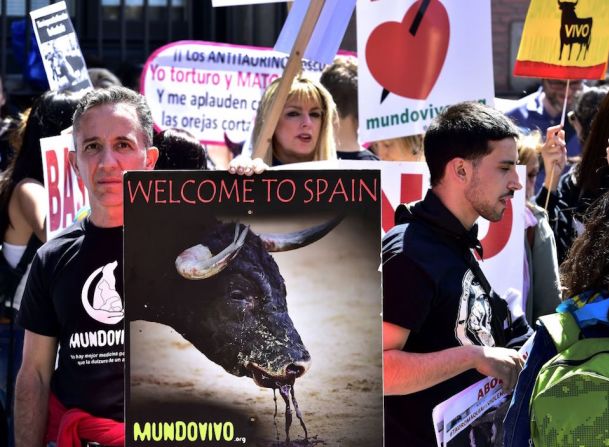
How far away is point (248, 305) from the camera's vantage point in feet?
9.40

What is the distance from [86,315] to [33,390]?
264 mm

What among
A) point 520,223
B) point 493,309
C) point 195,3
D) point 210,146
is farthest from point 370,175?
point 195,3

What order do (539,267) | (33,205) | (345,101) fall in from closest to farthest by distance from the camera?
(539,267) → (33,205) → (345,101)

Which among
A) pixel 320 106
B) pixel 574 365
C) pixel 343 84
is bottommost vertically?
pixel 574 365

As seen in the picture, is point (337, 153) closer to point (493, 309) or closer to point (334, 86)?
point (334, 86)

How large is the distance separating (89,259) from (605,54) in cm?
268

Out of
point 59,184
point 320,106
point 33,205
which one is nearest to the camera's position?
Result: point 59,184

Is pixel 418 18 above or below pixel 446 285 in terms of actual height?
above

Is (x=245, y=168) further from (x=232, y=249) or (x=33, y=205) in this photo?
(x=33, y=205)

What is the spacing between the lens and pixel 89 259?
3281mm

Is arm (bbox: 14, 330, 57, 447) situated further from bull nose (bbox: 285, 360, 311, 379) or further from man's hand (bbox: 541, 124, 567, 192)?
man's hand (bbox: 541, 124, 567, 192)

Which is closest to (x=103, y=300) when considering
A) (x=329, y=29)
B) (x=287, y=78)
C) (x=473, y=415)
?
(x=473, y=415)

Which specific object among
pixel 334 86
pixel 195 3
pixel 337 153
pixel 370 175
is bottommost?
pixel 370 175

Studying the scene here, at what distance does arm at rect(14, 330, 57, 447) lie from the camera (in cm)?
330
